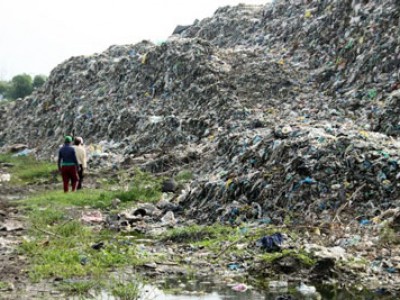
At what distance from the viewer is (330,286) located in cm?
530

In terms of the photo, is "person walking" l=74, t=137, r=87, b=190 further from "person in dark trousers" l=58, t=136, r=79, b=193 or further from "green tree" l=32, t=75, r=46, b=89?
"green tree" l=32, t=75, r=46, b=89

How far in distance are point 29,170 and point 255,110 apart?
5009mm

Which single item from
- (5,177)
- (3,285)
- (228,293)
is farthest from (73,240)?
(5,177)

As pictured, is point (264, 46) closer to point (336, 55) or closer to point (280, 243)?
point (336, 55)

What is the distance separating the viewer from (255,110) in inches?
513

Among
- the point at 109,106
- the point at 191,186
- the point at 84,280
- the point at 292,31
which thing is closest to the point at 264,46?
the point at 292,31

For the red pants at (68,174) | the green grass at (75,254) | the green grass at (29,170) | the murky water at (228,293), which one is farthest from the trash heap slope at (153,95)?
the murky water at (228,293)

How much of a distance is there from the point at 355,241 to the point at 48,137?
12.2m

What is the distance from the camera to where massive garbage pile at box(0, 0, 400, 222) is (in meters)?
7.83

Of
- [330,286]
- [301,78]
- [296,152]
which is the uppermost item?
[301,78]

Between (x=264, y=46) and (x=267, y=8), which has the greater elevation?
(x=267, y=8)

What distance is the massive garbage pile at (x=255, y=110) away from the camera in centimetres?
783

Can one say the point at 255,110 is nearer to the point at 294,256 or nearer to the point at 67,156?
the point at 67,156

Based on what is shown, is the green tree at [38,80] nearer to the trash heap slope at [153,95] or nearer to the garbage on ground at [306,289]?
the trash heap slope at [153,95]
